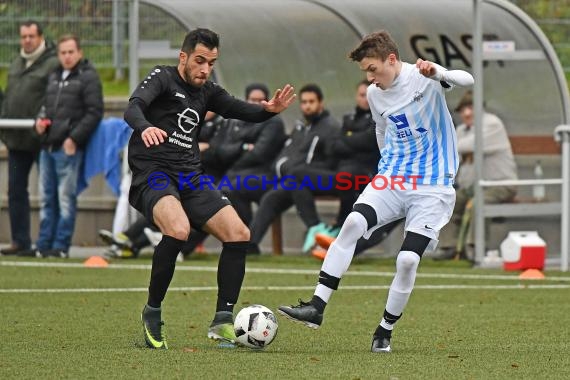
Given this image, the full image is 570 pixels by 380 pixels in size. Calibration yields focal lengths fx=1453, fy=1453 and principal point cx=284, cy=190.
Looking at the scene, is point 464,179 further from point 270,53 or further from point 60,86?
point 60,86

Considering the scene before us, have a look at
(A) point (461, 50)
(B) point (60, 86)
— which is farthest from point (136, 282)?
(A) point (461, 50)

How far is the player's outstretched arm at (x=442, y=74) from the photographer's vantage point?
28.2 ft

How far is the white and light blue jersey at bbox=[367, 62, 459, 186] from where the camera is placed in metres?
8.95

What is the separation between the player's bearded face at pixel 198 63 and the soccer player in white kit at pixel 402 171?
880 millimetres

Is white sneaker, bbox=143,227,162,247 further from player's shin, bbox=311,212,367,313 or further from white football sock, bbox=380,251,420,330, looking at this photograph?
white football sock, bbox=380,251,420,330

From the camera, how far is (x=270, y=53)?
18.4 m

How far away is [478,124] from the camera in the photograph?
15609 millimetres

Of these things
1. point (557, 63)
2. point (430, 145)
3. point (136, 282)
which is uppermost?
point (557, 63)

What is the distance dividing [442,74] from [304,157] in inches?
313

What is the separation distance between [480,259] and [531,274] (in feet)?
4.17

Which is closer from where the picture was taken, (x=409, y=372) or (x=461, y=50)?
(x=409, y=372)

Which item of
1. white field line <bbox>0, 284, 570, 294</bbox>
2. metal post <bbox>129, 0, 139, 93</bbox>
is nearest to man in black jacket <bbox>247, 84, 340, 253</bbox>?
metal post <bbox>129, 0, 139, 93</bbox>

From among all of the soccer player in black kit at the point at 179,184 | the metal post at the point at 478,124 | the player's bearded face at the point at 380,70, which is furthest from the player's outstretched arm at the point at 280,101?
the metal post at the point at 478,124

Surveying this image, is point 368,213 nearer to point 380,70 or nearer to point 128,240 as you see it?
point 380,70
